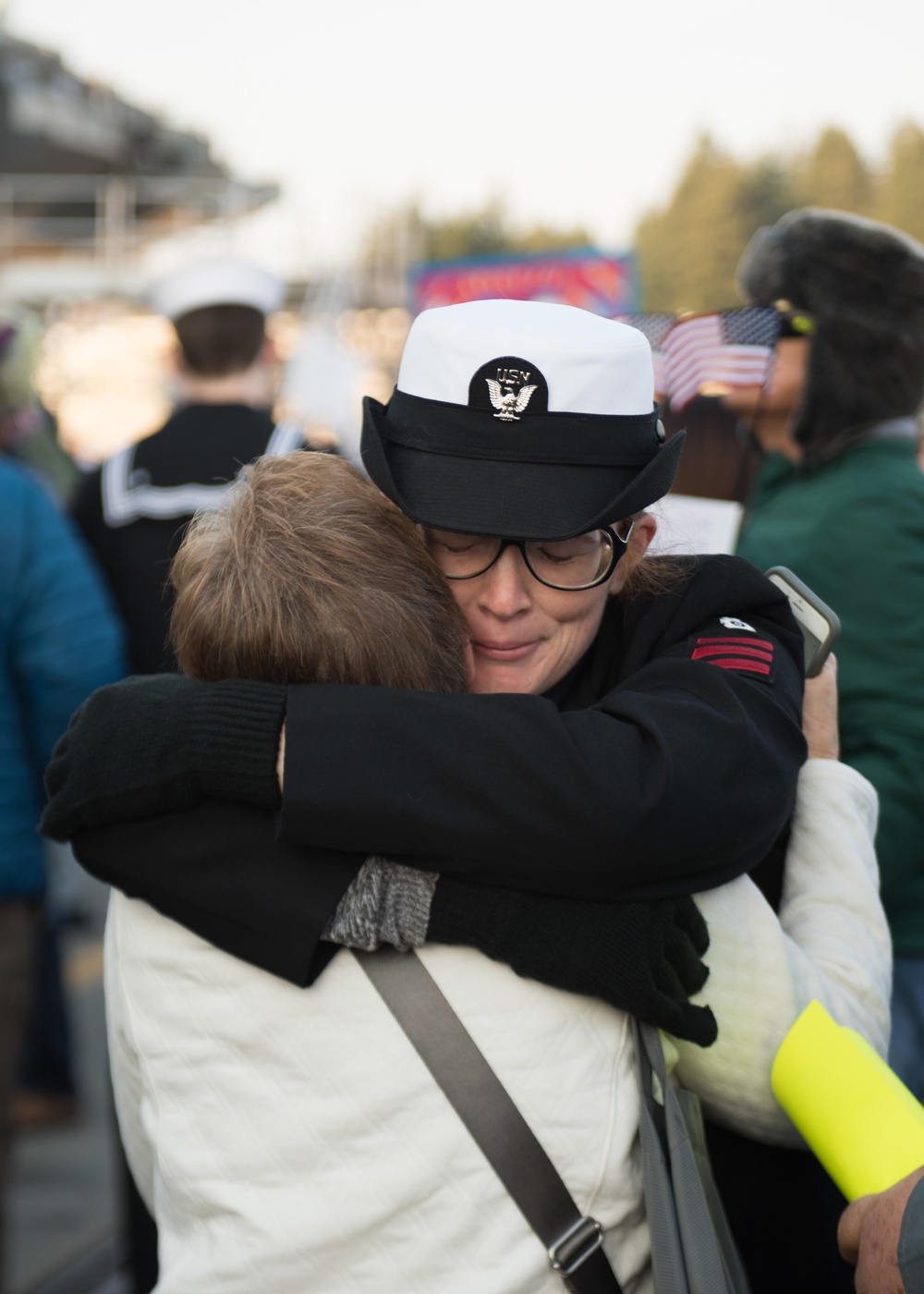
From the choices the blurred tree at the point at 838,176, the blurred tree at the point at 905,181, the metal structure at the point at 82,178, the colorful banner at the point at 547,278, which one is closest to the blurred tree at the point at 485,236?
the blurred tree at the point at 838,176

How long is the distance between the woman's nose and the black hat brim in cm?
8

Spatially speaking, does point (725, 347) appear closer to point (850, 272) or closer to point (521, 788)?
point (850, 272)

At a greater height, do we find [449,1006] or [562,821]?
[562,821]

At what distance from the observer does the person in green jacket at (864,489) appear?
205cm

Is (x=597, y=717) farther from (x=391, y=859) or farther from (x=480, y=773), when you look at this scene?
(x=391, y=859)

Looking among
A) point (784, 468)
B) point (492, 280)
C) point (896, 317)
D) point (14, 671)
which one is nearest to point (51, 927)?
point (14, 671)

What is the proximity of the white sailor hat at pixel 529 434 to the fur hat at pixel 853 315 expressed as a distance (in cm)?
103

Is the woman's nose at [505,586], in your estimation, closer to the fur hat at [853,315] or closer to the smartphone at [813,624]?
the smartphone at [813,624]

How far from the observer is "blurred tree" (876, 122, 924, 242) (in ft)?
153

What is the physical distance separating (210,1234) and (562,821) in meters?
0.59

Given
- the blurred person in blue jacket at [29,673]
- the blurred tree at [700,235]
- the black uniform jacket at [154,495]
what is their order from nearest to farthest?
1. the blurred person in blue jacket at [29,673]
2. the black uniform jacket at [154,495]
3. the blurred tree at [700,235]

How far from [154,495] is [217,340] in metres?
0.63

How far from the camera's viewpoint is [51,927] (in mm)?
4480

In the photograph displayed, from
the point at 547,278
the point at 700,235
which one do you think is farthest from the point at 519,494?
the point at 700,235
